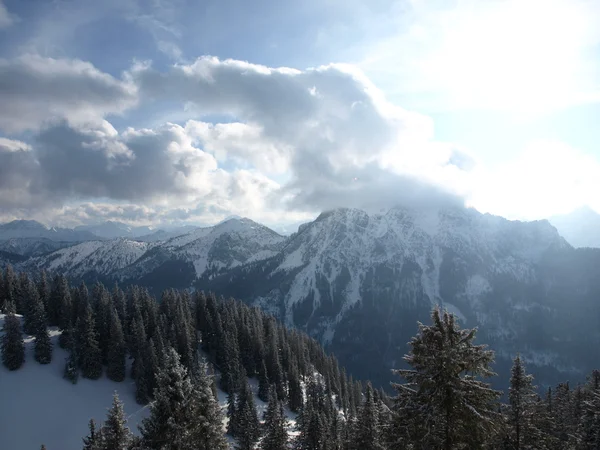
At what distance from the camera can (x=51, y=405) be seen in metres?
75.0

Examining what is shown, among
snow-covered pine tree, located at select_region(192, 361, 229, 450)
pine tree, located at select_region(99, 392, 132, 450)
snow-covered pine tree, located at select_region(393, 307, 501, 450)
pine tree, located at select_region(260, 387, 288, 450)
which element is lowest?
pine tree, located at select_region(260, 387, 288, 450)

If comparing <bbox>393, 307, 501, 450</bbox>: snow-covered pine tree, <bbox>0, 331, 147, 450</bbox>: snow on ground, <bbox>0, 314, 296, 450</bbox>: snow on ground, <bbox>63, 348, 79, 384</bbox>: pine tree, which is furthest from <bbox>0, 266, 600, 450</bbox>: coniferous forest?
<bbox>0, 314, 296, 450</bbox>: snow on ground

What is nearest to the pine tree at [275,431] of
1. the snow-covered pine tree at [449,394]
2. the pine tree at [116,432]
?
the pine tree at [116,432]

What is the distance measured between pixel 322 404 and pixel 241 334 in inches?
1230

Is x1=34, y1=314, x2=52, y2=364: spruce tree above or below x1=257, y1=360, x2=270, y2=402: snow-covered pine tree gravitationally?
above

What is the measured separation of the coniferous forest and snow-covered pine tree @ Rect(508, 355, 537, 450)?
0.07 m

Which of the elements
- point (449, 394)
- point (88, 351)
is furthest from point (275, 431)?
point (88, 351)

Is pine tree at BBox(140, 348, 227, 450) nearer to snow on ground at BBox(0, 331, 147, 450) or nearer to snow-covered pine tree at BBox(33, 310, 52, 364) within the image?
snow on ground at BBox(0, 331, 147, 450)

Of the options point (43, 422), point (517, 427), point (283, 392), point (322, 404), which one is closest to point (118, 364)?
point (43, 422)

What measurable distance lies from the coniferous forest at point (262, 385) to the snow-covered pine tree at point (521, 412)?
0.07 m

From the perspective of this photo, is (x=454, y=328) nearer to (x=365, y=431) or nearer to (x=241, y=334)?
(x=365, y=431)

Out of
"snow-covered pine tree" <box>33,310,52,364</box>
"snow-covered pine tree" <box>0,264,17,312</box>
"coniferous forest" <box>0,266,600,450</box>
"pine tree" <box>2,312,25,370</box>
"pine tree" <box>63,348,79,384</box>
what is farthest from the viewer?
"snow-covered pine tree" <box>0,264,17,312</box>

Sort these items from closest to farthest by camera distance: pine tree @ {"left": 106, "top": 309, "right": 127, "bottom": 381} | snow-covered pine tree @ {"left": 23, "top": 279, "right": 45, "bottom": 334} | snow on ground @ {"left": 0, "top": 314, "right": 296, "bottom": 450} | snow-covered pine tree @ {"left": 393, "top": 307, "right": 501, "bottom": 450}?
1. snow-covered pine tree @ {"left": 393, "top": 307, "right": 501, "bottom": 450}
2. snow on ground @ {"left": 0, "top": 314, "right": 296, "bottom": 450}
3. pine tree @ {"left": 106, "top": 309, "right": 127, "bottom": 381}
4. snow-covered pine tree @ {"left": 23, "top": 279, "right": 45, "bottom": 334}

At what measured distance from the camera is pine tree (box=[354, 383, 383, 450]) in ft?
124
